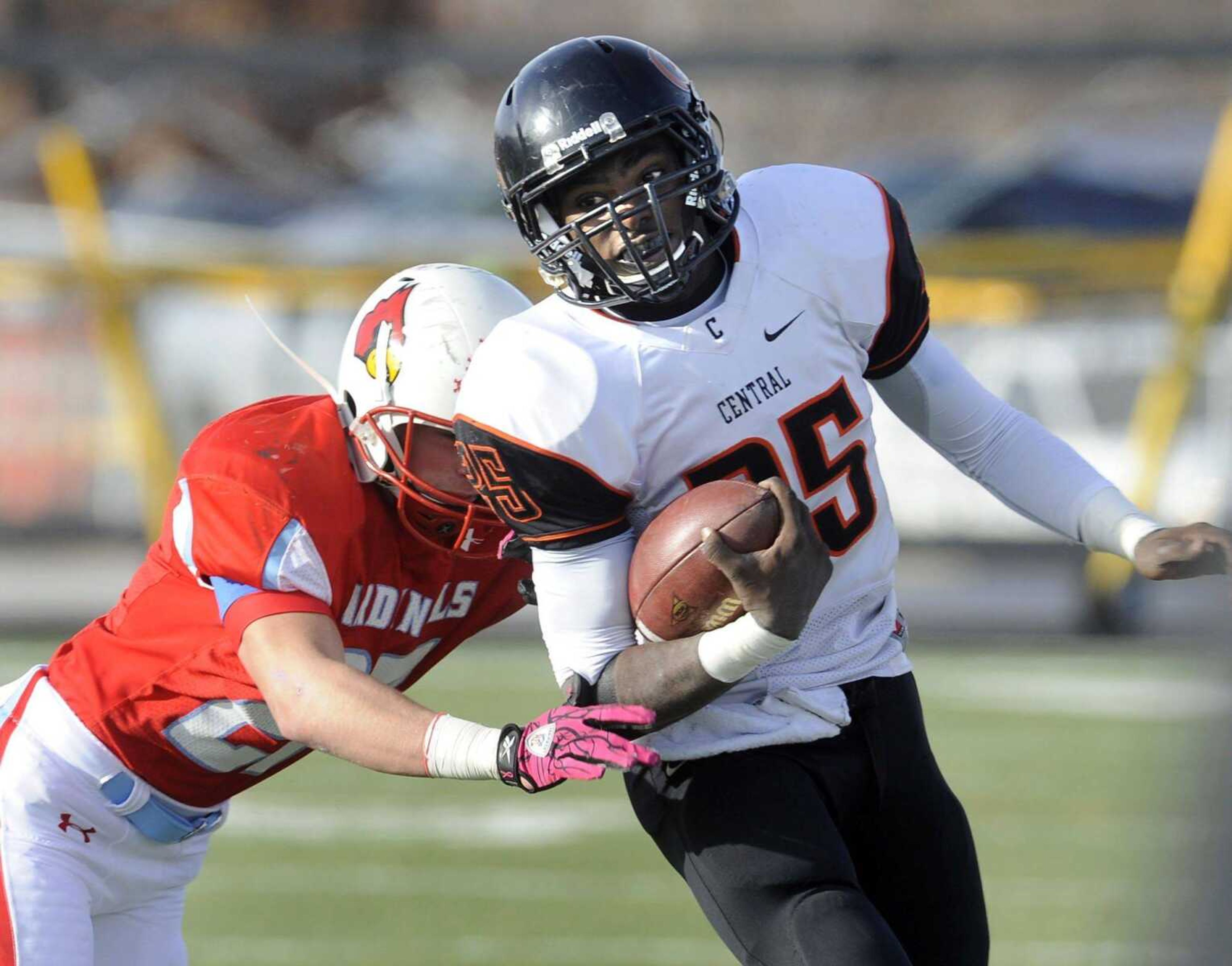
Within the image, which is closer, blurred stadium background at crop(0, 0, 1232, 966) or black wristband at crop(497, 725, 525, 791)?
black wristband at crop(497, 725, 525, 791)

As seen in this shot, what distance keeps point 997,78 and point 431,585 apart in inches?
758

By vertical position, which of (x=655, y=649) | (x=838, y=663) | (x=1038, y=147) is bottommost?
(x=1038, y=147)

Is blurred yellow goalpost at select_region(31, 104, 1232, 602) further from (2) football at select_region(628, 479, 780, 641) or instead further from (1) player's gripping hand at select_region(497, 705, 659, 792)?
(1) player's gripping hand at select_region(497, 705, 659, 792)

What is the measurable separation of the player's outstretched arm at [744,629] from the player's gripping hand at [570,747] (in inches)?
2.3

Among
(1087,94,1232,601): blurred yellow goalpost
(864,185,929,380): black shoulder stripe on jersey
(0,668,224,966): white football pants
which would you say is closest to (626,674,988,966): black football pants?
(864,185,929,380): black shoulder stripe on jersey

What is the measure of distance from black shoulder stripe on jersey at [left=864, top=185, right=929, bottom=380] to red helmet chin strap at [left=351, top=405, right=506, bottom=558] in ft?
1.95

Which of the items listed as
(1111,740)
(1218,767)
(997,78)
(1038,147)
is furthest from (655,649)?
(997,78)

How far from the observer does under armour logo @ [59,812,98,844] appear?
2.83m

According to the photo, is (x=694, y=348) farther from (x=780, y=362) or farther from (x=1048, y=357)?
(x=1048, y=357)

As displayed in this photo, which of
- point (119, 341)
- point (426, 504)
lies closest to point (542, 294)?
point (119, 341)

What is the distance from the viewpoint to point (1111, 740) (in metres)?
6.32

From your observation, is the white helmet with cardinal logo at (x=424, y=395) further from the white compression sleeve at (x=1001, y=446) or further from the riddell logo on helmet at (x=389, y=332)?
the white compression sleeve at (x=1001, y=446)

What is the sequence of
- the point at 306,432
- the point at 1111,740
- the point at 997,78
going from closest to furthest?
the point at 306,432
the point at 1111,740
the point at 997,78

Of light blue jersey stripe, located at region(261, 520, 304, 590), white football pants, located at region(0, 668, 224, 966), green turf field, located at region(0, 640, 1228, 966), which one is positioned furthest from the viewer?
green turf field, located at region(0, 640, 1228, 966)
